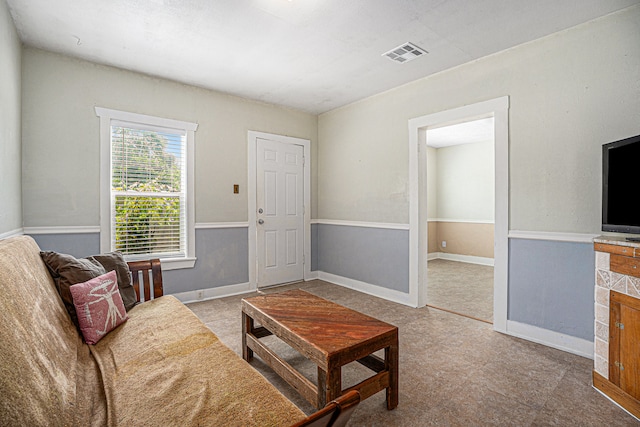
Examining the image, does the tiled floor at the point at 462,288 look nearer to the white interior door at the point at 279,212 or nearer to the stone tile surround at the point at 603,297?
the stone tile surround at the point at 603,297

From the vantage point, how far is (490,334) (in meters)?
2.91

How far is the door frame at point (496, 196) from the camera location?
2.95m

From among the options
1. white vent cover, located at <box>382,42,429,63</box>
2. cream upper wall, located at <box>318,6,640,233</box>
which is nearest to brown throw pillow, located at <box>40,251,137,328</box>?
white vent cover, located at <box>382,42,429,63</box>

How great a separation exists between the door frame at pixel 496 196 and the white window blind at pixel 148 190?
277 cm

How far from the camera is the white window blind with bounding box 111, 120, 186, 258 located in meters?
3.43

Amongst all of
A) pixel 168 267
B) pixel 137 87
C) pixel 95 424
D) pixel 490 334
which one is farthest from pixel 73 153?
pixel 490 334

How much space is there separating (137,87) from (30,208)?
1.62 meters

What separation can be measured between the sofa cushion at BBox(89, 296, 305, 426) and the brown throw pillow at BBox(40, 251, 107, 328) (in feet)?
1.01

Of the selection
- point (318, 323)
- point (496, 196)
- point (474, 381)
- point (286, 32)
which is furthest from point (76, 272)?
point (496, 196)

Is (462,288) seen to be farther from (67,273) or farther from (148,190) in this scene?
Result: (67,273)

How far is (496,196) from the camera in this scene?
3.03m

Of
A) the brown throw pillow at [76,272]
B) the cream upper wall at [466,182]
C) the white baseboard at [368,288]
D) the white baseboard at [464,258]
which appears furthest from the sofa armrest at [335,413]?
the cream upper wall at [466,182]

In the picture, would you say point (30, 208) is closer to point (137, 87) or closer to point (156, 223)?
point (156, 223)

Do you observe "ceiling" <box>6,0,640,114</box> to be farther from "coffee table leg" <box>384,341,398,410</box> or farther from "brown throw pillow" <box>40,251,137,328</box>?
"coffee table leg" <box>384,341,398,410</box>
